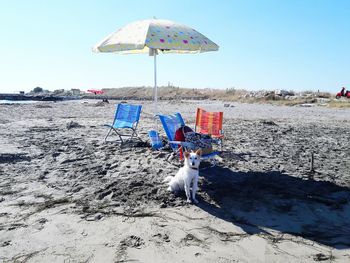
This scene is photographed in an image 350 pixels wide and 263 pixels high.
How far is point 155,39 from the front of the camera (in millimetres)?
6086

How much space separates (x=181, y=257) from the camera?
3.47 metres

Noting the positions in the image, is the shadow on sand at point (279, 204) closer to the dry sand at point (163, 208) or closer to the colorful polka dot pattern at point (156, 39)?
the dry sand at point (163, 208)

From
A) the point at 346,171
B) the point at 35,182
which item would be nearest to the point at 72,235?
the point at 35,182

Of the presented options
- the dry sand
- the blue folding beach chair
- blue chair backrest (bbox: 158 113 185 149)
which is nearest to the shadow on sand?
the dry sand

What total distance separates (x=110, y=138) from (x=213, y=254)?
623 cm

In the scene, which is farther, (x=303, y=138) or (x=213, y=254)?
(x=303, y=138)

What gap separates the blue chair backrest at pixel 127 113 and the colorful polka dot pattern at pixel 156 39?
2.31 metres

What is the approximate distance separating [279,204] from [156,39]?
3374mm

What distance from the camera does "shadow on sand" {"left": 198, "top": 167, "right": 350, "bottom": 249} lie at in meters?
4.12

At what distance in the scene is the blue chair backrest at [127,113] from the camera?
881 cm

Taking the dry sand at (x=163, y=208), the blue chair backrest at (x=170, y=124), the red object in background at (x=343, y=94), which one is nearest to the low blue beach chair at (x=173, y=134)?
the blue chair backrest at (x=170, y=124)

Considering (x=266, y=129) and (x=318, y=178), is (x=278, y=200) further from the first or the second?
(x=266, y=129)

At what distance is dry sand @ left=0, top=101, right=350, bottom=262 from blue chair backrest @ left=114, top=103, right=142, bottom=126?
39.1 inches

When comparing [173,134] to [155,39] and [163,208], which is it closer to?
[155,39]
